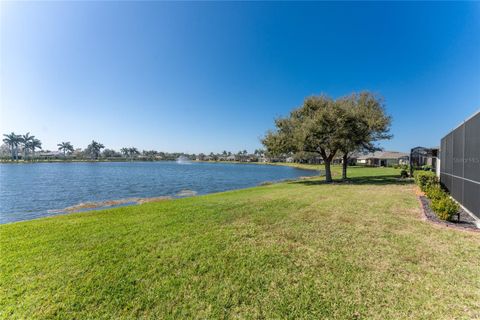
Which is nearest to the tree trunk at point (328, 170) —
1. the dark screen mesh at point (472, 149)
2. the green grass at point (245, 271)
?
the dark screen mesh at point (472, 149)

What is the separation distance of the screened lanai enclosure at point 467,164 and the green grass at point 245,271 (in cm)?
259

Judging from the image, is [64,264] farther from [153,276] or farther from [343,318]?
[343,318]

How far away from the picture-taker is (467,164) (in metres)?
8.35

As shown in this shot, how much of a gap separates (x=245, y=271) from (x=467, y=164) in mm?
9857

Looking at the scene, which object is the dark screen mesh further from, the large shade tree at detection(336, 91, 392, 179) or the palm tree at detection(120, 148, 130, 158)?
the palm tree at detection(120, 148, 130, 158)

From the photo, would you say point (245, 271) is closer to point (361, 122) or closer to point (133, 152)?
point (361, 122)

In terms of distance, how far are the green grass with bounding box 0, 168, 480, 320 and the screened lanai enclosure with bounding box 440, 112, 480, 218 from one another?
8.50 feet

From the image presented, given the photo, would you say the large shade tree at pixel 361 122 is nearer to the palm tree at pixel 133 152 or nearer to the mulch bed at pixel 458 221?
the mulch bed at pixel 458 221

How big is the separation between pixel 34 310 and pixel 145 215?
5399 mm

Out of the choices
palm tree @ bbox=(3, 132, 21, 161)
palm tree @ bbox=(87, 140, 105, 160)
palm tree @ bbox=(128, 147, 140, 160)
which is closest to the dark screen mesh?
palm tree @ bbox=(3, 132, 21, 161)

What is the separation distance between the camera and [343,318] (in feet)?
9.53

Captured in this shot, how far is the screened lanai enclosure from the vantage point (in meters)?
7.34

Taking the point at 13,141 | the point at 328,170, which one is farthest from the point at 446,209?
the point at 13,141

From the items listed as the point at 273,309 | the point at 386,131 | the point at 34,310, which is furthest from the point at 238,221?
the point at 386,131
